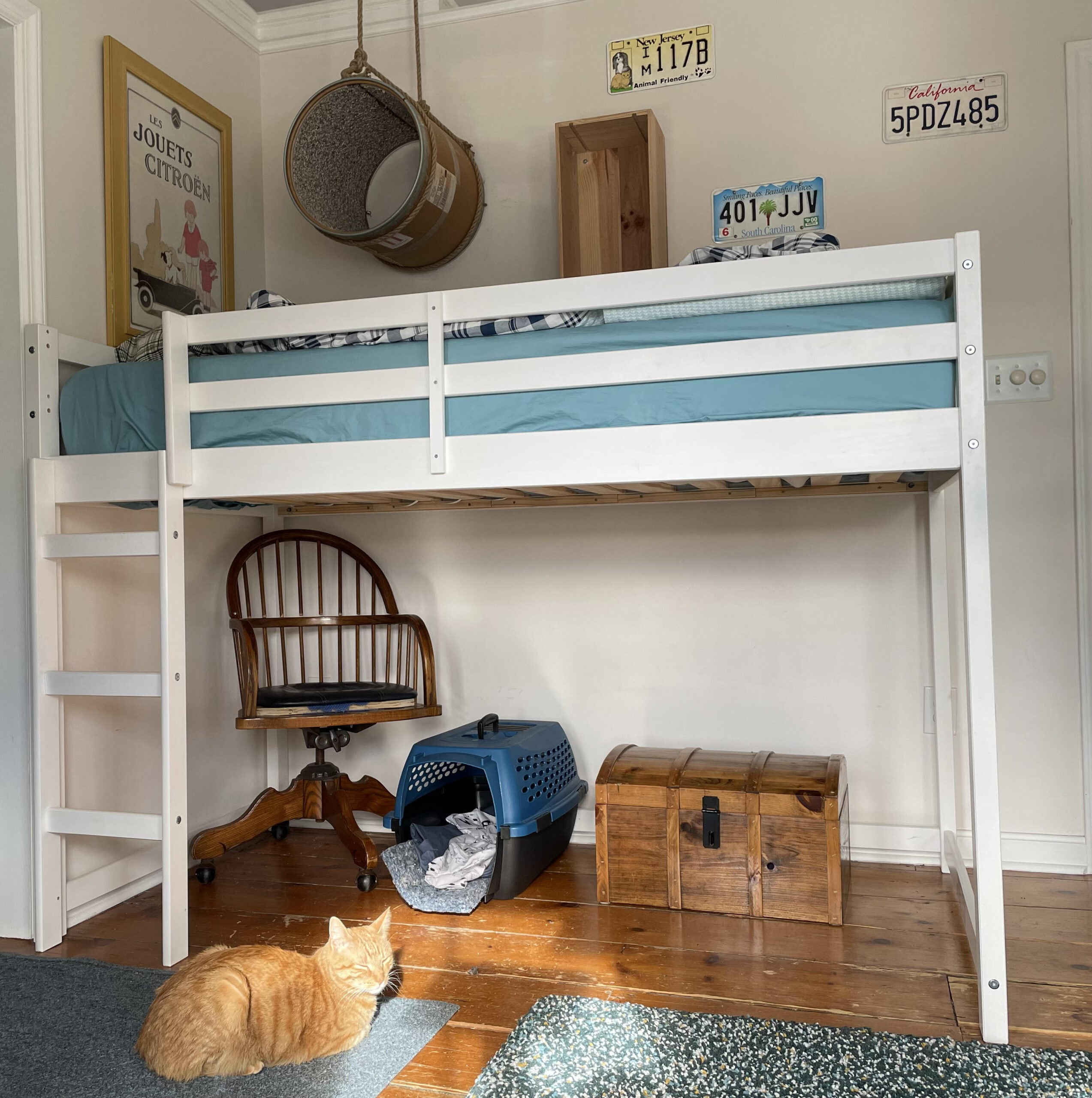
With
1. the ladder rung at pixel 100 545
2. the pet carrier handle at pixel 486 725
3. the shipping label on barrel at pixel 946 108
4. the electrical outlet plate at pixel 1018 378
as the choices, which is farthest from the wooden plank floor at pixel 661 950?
the shipping label on barrel at pixel 946 108

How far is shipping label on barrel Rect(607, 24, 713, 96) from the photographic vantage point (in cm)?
267

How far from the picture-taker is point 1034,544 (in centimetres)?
242

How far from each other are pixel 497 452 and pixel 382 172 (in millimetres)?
1486

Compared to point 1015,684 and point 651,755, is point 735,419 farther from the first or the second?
point 1015,684

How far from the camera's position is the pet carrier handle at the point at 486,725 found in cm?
243

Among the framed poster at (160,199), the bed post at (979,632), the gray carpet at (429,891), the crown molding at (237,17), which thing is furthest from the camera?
the crown molding at (237,17)

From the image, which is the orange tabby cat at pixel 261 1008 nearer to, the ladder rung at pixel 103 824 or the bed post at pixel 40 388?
the ladder rung at pixel 103 824

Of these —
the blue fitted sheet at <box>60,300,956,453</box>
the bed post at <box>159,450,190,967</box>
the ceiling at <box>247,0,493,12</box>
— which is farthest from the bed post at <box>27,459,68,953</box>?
the ceiling at <box>247,0,493,12</box>

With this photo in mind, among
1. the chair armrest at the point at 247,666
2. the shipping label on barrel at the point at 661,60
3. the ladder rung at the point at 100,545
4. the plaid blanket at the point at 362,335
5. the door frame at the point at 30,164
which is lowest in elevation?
the chair armrest at the point at 247,666

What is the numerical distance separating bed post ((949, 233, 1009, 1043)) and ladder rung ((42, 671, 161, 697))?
61.9 inches

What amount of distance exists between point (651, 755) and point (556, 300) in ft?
3.96

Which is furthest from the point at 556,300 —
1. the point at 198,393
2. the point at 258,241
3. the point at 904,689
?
the point at 258,241

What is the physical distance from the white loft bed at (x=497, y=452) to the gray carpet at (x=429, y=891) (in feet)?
1.68

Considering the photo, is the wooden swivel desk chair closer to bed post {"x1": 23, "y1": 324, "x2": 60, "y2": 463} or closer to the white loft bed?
the white loft bed
